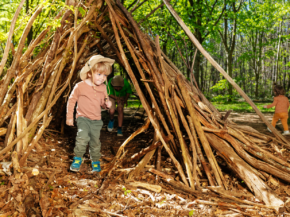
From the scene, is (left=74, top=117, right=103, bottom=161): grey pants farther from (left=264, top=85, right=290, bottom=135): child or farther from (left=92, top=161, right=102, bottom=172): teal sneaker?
(left=264, top=85, right=290, bottom=135): child

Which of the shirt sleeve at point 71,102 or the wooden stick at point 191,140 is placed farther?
the shirt sleeve at point 71,102

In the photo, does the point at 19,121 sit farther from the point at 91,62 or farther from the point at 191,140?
the point at 191,140

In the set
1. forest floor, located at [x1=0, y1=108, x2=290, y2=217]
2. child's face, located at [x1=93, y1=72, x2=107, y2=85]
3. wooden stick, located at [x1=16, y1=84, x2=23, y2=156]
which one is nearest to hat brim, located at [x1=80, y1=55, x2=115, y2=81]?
child's face, located at [x1=93, y1=72, x2=107, y2=85]

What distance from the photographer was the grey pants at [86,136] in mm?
2855

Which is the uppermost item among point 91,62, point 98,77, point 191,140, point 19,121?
point 91,62

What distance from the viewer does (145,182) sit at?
2717 millimetres

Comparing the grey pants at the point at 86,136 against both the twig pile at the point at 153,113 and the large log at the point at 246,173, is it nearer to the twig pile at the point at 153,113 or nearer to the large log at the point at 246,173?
the twig pile at the point at 153,113

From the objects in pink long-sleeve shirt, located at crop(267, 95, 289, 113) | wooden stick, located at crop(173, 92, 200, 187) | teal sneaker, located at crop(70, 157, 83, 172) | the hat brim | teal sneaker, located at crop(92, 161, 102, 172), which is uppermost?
the hat brim

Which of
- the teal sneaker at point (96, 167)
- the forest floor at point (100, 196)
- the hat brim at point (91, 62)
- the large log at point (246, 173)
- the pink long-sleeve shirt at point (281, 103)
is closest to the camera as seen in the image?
the forest floor at point (100, 196)

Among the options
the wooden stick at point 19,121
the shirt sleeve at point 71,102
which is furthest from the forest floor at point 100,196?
the shirt sleeve at point 71,102

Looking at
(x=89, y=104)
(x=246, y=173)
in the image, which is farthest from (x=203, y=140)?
(x=89, y=104)

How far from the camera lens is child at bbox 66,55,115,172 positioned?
112 inches

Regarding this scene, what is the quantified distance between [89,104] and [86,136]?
16.8 inches

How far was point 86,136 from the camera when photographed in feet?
9.47
